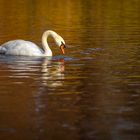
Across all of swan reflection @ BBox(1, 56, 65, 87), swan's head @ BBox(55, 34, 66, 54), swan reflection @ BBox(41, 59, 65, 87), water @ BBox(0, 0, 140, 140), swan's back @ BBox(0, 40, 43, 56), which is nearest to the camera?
water @ BBox(0, 0, 140, 140)

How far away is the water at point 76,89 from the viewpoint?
12594mm

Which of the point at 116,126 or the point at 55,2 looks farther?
the point at 55,2

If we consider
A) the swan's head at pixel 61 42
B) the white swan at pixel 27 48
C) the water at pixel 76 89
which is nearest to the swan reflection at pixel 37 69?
the water at pixel 76 89

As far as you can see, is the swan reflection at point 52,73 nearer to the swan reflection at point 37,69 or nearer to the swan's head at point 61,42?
the swan reflection at point 37,69

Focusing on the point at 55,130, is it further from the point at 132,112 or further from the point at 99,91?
the point at 99,91

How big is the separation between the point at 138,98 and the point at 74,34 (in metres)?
15.3

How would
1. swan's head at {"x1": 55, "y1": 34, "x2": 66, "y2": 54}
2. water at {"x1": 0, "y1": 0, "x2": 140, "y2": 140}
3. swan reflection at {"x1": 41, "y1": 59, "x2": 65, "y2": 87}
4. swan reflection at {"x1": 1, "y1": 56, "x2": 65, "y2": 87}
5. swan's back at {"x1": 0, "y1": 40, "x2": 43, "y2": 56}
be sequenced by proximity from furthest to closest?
1. swan's head at {"x1": 55, "y1": 34, "x2": 66, "y2": 54}
2. swan's back at {"x1": 0, "y1": 40, "x2": 43, "y2": 56}
3. swan reflection at {"x1": 1, "y1": 56, "x2": 65, "y2": 87}
4. swan reflection at {"x1": 41, "y1": 59, "x2": 65, "y2": 87}
5. water at {"x1": 0, "y1": 0, "x2": 140, "y2": 140}

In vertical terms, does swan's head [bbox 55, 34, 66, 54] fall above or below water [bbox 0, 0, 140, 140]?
above

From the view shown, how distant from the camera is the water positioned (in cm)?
1259

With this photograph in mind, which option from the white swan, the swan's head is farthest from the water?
the white swan

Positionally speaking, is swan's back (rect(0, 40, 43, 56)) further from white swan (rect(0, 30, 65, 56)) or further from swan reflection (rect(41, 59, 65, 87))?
swan reflection (rect(41, 59, 65, 87))

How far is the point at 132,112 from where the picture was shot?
1396 centimetres

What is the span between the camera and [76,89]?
16.7m

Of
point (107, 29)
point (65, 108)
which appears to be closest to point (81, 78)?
point (65, 108)
